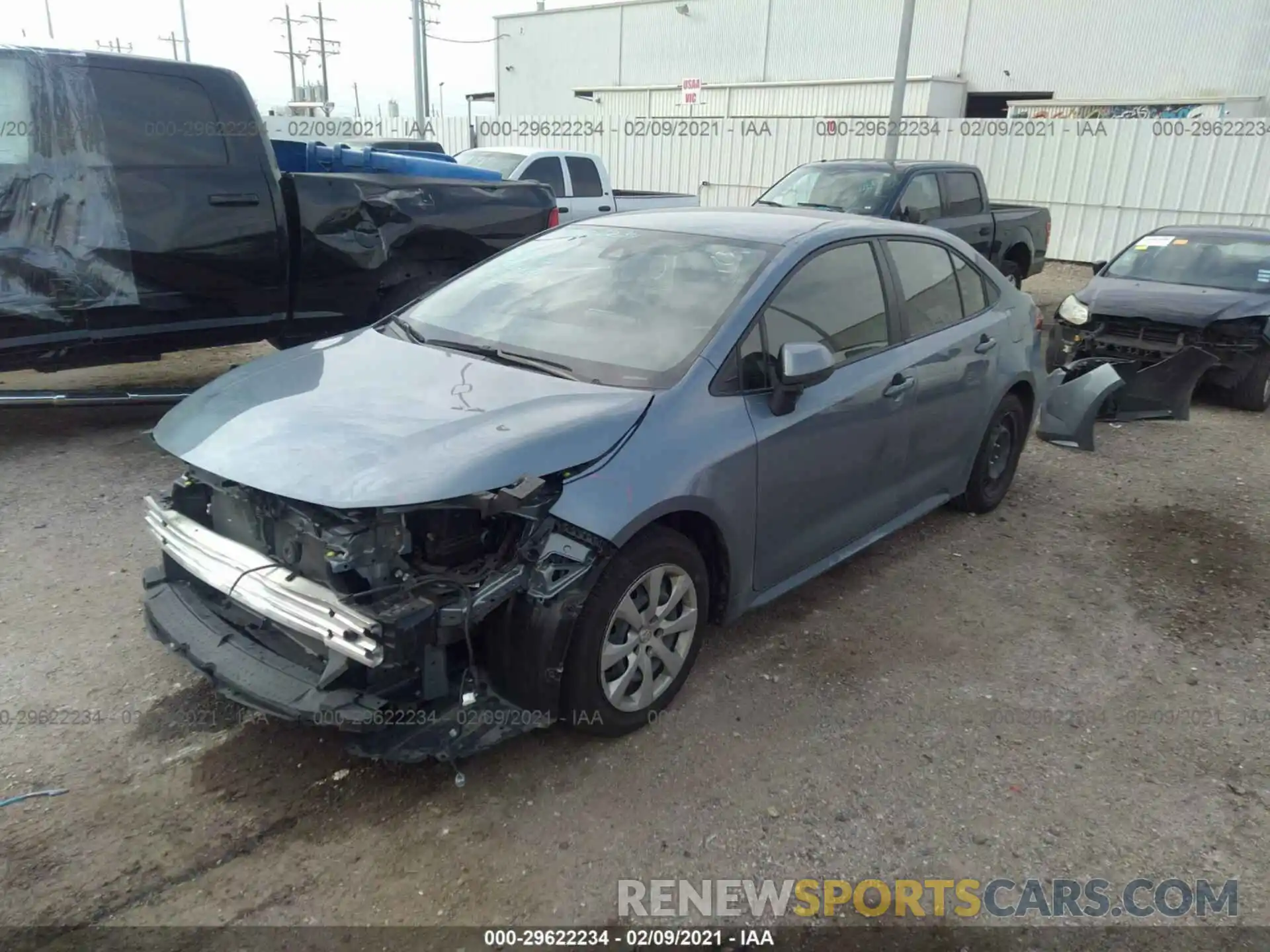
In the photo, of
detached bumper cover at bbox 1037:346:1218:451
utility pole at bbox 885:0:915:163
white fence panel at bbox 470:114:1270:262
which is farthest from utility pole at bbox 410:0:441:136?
detached bumper cover at bbox 1037:346:1218:451

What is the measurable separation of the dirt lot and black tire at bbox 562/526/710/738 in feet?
0.49

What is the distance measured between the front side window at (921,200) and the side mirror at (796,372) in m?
7.57

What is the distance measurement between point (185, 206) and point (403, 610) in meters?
4.29

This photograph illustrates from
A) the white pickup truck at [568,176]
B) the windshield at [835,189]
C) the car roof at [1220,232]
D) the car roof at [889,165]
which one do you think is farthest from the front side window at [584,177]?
the car roof at [1220,232]

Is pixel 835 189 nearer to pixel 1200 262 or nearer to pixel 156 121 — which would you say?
pixel 1200 262

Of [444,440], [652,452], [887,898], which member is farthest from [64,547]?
[887,898]

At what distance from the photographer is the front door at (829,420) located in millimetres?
3482

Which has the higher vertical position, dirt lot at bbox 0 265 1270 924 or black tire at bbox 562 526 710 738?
black tire at bbox 562 526 710 738

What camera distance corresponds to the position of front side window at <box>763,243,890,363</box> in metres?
3.61

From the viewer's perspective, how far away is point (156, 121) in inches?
220

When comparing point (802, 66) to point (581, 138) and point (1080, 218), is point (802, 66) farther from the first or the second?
point (1080, 218)

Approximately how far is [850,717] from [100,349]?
4.94 meters

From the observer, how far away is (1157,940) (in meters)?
2.53

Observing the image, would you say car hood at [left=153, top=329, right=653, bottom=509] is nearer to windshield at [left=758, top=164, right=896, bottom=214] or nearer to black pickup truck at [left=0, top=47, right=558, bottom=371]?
black pickup truck at [left=0, top=47, right=558, bottom=371]
